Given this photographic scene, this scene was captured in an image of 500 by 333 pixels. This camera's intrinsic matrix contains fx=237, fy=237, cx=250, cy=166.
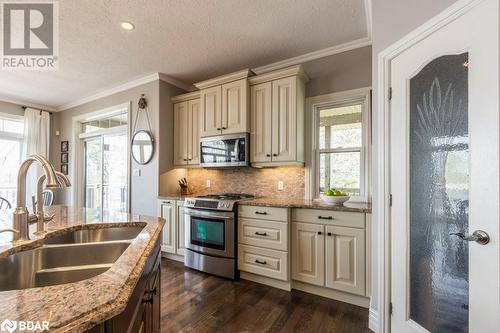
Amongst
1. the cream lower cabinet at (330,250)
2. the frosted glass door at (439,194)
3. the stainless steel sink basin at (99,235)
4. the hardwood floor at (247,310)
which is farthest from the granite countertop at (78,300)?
the cream lower cabinet at (330,250)

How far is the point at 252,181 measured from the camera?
134 inches

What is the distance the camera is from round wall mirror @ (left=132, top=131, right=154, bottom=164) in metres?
3.66

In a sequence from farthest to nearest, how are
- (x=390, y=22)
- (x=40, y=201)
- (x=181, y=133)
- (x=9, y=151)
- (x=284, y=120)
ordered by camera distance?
(x=9, y=151) → (x=181, y=133) → (x=284, y=120) → (x=390, y=22) → (x=40, y=201)

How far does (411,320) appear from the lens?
5.06ft

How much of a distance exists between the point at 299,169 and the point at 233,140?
936mm

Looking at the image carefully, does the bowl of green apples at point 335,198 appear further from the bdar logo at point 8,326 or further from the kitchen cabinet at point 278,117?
the bdar logo at point 8,326

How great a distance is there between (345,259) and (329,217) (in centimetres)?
40

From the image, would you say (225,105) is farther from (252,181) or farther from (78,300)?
(78,300)

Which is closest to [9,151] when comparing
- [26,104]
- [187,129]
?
[26,104]

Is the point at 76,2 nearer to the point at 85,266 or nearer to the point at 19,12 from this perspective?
the point at 19,12

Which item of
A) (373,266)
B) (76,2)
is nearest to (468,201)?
(373,266)
